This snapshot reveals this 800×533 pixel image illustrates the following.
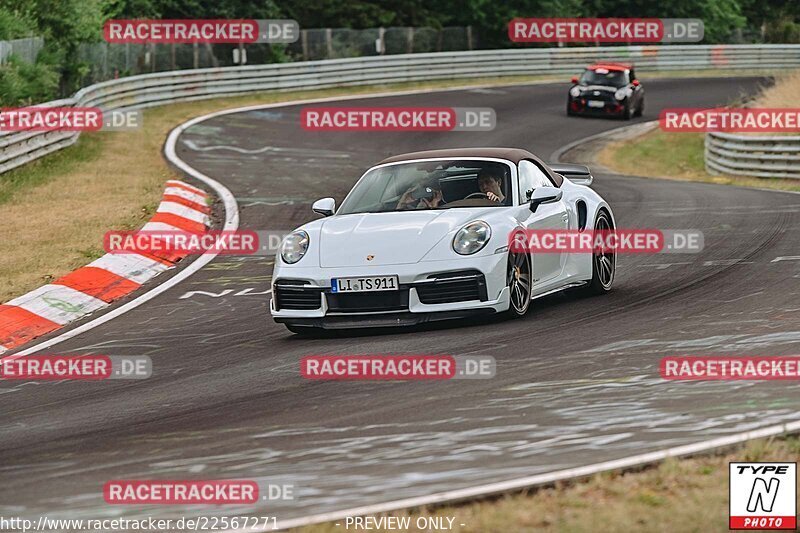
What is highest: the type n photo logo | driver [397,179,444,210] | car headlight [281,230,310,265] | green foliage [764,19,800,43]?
driver [397,179,444,210]

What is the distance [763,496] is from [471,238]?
4876 millimetres

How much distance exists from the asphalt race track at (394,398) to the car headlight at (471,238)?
58cm

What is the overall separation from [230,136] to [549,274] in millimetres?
18315

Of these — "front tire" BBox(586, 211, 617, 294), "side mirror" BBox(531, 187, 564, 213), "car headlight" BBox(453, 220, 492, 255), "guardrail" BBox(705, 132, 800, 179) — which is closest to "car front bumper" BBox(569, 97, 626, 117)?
"guardrail" BBox(705, 132, 800, 179)

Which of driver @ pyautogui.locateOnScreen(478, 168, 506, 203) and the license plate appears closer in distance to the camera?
the license plate

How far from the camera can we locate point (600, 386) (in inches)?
293

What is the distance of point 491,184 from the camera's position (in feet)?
35.0

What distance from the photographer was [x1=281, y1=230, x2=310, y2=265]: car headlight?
9977 mm

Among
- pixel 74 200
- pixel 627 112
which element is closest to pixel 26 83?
pixel 74 200

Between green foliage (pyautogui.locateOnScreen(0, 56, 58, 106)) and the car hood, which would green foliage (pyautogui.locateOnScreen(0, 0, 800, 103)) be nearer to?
green foliage (pyautogui.locateOnScreen(0, 56, 58, 106))

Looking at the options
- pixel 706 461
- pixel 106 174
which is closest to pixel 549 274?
pixel 706 461

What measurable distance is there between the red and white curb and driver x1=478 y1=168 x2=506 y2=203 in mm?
3751

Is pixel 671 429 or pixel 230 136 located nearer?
pixel 671 429

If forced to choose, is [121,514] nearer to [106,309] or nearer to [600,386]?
[600,386]
